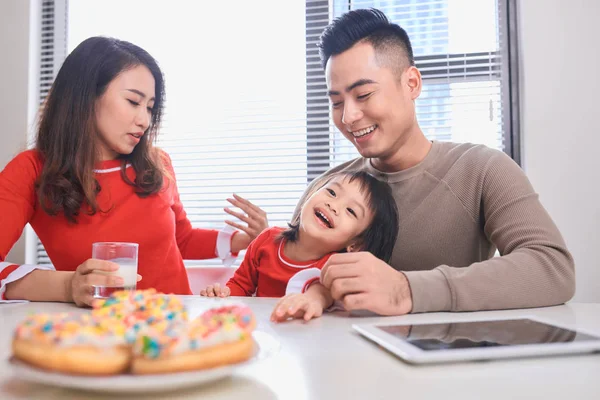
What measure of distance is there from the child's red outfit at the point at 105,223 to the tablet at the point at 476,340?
105cm

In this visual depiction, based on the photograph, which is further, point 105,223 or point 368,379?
point 105,223

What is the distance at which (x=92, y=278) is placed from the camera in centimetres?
106

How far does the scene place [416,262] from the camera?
1474 millimetres

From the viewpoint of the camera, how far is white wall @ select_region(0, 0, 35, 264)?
3033 millimetres

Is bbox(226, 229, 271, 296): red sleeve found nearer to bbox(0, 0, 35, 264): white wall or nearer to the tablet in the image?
the tablet

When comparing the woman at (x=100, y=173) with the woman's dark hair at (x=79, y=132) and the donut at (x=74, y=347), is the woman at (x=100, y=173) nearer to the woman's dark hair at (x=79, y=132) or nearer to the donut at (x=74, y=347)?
the woman's dark hair at (x=79, y=132)

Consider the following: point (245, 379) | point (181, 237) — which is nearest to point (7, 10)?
point (181, 237)

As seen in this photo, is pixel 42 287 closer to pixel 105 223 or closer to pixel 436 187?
pixel 105 223

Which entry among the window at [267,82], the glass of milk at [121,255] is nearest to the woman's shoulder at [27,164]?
the glass of milk at [121,255]

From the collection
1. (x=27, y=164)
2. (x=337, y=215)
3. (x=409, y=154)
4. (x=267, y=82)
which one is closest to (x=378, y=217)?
(x=337, y=215)

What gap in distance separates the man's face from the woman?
1.70 ft

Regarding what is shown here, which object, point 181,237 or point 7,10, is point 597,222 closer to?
point 181,237

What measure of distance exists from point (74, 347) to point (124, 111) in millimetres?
1299

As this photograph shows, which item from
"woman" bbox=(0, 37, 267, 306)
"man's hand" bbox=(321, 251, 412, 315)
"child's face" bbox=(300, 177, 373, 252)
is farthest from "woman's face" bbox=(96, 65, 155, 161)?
"man's hand" bbox=(321, 251, 412, 315)
